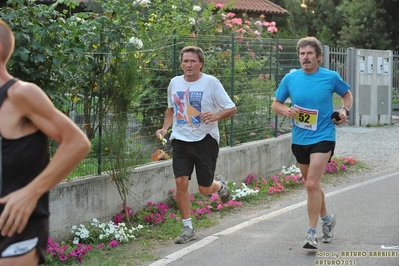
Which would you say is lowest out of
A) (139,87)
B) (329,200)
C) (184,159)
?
(329,200)

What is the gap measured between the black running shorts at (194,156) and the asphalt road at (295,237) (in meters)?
0.73

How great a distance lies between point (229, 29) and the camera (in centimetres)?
1524

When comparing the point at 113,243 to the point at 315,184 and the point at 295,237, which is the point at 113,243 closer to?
the point at 295,237

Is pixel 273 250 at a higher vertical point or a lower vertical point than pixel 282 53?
lower

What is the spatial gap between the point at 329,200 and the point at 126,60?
138 inches

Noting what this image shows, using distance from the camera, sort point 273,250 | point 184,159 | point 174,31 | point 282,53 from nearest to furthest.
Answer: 1. point 273,250
2. point 184,159
3. point 174,31
4. point 282,53

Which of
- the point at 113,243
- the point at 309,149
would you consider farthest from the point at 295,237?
the point at 113,243

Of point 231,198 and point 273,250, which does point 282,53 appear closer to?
point 231,198

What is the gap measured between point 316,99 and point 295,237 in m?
1.51

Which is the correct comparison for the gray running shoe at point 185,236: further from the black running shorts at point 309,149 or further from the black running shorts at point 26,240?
the black running shorts at point 26,240

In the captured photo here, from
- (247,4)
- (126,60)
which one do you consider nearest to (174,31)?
(126,60)

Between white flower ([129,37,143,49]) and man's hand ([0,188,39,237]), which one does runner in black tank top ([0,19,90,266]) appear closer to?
A: man's hand ([0,188,39,237])

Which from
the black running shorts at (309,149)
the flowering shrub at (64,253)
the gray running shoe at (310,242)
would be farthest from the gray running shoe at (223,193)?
the flowering shrub at (64,253)

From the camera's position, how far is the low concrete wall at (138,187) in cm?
772
